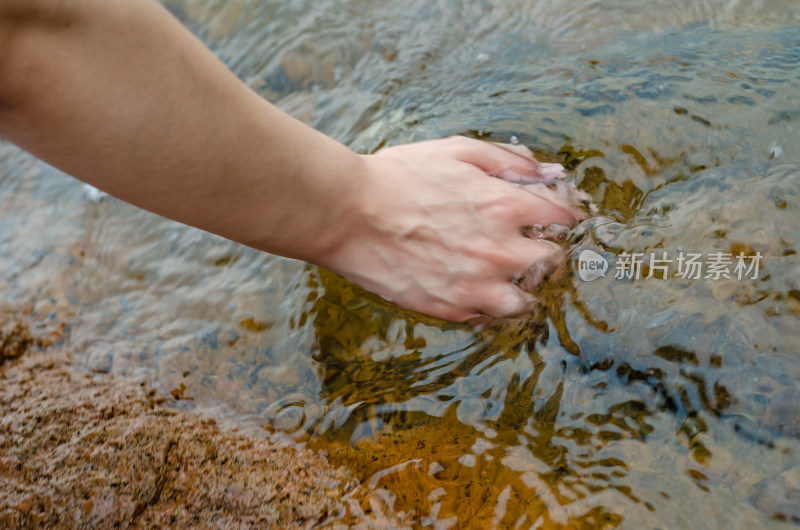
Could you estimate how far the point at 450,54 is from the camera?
2.68 m

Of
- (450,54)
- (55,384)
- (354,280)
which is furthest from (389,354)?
(450,54)

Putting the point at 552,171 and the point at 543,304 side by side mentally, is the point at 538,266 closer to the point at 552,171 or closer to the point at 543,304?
the point at 543,304

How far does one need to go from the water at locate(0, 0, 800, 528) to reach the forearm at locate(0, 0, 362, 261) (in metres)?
0.45

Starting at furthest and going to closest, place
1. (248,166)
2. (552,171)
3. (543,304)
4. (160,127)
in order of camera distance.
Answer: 1. (552,171)
2. (543,304)
3. (248,166)
4. (160,127)

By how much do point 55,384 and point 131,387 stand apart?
25cm

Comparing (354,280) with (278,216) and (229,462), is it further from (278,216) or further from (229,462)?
(229,462)

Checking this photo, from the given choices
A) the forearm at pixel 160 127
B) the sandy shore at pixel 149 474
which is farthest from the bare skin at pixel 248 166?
the sandy shore at pixel 149 474

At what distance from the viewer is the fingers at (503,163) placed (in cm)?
196

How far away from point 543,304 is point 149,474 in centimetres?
103

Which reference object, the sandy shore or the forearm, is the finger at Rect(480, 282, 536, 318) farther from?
the sandy shore

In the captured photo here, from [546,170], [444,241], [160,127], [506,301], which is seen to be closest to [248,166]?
[160,127]

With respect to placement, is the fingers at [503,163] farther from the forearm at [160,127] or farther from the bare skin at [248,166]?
the forearm at [160,127]

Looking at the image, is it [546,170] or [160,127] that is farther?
[546,170]

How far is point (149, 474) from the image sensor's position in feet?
5.09
